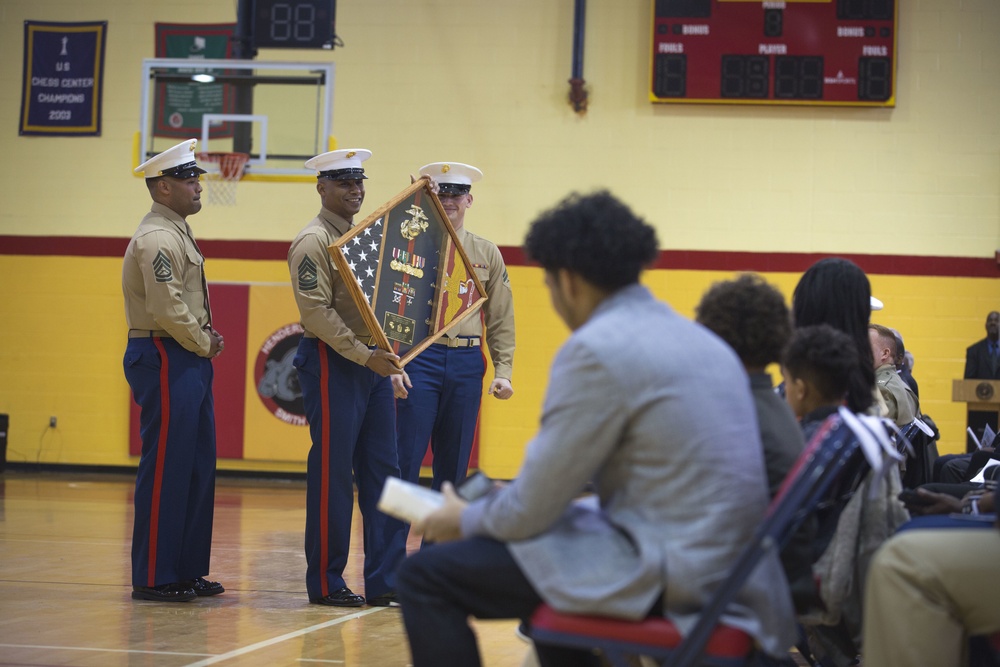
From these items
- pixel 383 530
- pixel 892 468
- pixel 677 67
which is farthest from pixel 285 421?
pixel 892 468

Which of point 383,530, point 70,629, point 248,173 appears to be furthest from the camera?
point 248,173

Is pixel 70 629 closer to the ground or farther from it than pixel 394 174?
closer to the ground

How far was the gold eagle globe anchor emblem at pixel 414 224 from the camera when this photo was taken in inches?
175

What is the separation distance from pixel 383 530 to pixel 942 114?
6193 millimetres

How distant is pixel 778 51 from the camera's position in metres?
8.30

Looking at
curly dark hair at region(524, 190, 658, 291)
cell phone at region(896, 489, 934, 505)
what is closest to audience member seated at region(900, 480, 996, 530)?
cell phone at region(896, 489, 934, 505)

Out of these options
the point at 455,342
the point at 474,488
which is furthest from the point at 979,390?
the point at 474,488

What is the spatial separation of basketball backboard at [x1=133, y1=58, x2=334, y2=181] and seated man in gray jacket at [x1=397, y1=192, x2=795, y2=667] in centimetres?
612

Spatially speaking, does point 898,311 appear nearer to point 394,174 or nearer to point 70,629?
point 394,174

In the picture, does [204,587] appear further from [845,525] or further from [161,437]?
[845,525]

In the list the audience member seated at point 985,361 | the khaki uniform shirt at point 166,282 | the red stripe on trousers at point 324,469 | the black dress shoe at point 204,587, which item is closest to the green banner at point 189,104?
the khaki uniform shirt at point 166,282

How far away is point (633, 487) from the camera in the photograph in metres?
2.02

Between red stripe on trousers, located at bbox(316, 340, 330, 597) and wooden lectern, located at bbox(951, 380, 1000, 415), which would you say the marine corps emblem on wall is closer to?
red stripe on trousers, located at bbox(316, 340, 330, 597)

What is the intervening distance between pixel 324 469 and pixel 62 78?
633 centimetres
